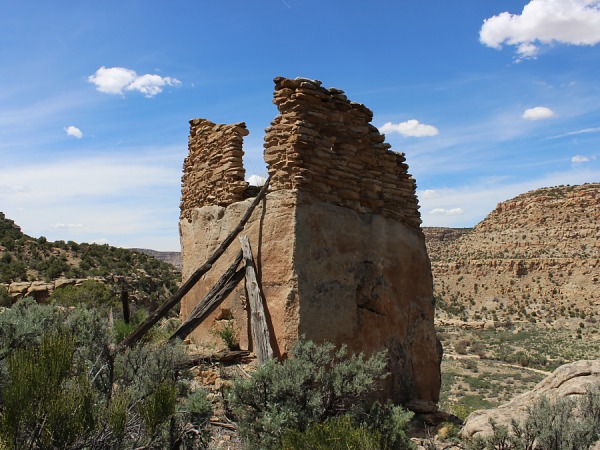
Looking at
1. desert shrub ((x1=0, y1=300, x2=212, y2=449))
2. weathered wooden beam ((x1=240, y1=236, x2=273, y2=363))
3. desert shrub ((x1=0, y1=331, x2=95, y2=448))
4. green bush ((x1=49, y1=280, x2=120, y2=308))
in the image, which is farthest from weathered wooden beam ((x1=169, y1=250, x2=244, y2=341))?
green bush ((x1=49, y1=280, x2=120, y2=308))

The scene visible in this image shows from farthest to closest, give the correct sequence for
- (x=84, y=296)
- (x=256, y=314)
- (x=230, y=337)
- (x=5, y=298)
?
1. (x=5, y=298)
2. (x=84, y=296)
3. (x=230, y=337)
4. (x=256, y=314)

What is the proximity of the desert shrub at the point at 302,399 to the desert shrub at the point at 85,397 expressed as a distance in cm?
41

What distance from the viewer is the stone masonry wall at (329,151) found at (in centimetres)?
668

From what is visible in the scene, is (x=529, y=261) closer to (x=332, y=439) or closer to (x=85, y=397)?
(x=332, y=439)

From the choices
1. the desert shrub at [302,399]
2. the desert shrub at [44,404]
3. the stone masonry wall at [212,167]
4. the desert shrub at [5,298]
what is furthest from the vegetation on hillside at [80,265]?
the desert shrub at [44,404]

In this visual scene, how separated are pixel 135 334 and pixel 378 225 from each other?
367 cm

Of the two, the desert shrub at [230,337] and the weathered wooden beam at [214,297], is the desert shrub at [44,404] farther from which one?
the desert shrub at [230,337]

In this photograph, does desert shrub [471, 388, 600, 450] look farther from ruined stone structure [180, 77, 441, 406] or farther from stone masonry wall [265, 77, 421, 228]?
stone masonry wall [265, 77, 421, 228]

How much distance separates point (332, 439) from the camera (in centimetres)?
391

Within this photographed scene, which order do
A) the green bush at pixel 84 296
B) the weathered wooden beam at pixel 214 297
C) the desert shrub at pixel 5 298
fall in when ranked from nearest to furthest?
1. the weathered wooden beam at pixel 214 297
2. the green bush at pixel 84 296
3. the desert shrub at pixel 5 298

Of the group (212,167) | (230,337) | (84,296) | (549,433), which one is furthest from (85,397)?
(84,296)

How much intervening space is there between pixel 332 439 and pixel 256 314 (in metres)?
2.76

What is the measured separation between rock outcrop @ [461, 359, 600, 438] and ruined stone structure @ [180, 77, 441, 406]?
119 cm

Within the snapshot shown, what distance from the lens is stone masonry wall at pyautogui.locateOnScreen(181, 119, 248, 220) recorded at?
304 inches
